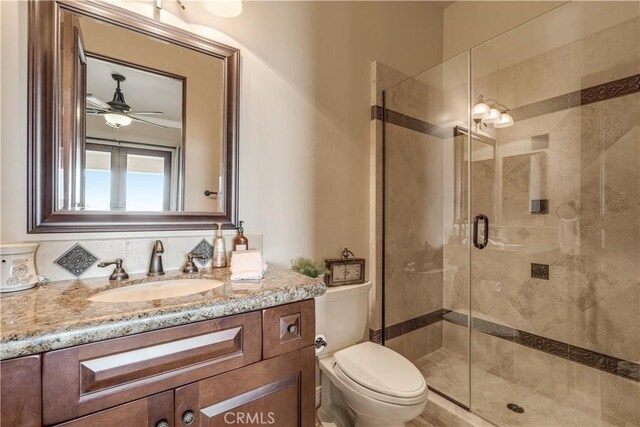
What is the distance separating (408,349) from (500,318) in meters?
0.66

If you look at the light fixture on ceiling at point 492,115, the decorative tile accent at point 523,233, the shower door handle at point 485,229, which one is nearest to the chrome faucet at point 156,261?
the shower door handle at point 485,229

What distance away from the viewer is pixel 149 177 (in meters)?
1.20

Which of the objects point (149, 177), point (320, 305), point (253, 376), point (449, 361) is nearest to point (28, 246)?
point (149, 177)

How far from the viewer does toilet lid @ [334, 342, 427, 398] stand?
1.20m

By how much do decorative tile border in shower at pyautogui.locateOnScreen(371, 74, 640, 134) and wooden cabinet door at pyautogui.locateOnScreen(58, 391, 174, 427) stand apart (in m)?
1.84

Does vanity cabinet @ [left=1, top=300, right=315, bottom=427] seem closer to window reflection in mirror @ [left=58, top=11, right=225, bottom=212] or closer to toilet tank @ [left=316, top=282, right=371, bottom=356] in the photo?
toilet tank @ [left=316, top=282, right=371, bottom=356]

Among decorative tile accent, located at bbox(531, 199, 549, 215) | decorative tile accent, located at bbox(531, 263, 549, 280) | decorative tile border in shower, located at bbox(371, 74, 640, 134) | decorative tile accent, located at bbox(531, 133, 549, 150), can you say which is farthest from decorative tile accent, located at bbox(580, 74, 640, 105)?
decorative tile accent, located at bbox(531, 263, 549, 280)

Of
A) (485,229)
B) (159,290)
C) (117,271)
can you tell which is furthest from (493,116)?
(117,271)

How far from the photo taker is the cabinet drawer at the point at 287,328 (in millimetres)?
870

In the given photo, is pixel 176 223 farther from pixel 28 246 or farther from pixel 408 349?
pixel 408 349

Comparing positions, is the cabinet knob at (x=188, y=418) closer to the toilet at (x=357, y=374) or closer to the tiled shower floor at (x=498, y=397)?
the toilet at (x=357, y=374)

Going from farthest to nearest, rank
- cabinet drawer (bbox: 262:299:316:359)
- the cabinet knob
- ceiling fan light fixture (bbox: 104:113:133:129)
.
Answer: ceiling fan light fixture (bbox: 104:113:133:129)
cabinet drawer (bbox: 262:299:316:359)
the cabinet knob

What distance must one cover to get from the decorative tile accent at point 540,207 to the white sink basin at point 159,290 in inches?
76.4

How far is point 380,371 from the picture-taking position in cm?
132
